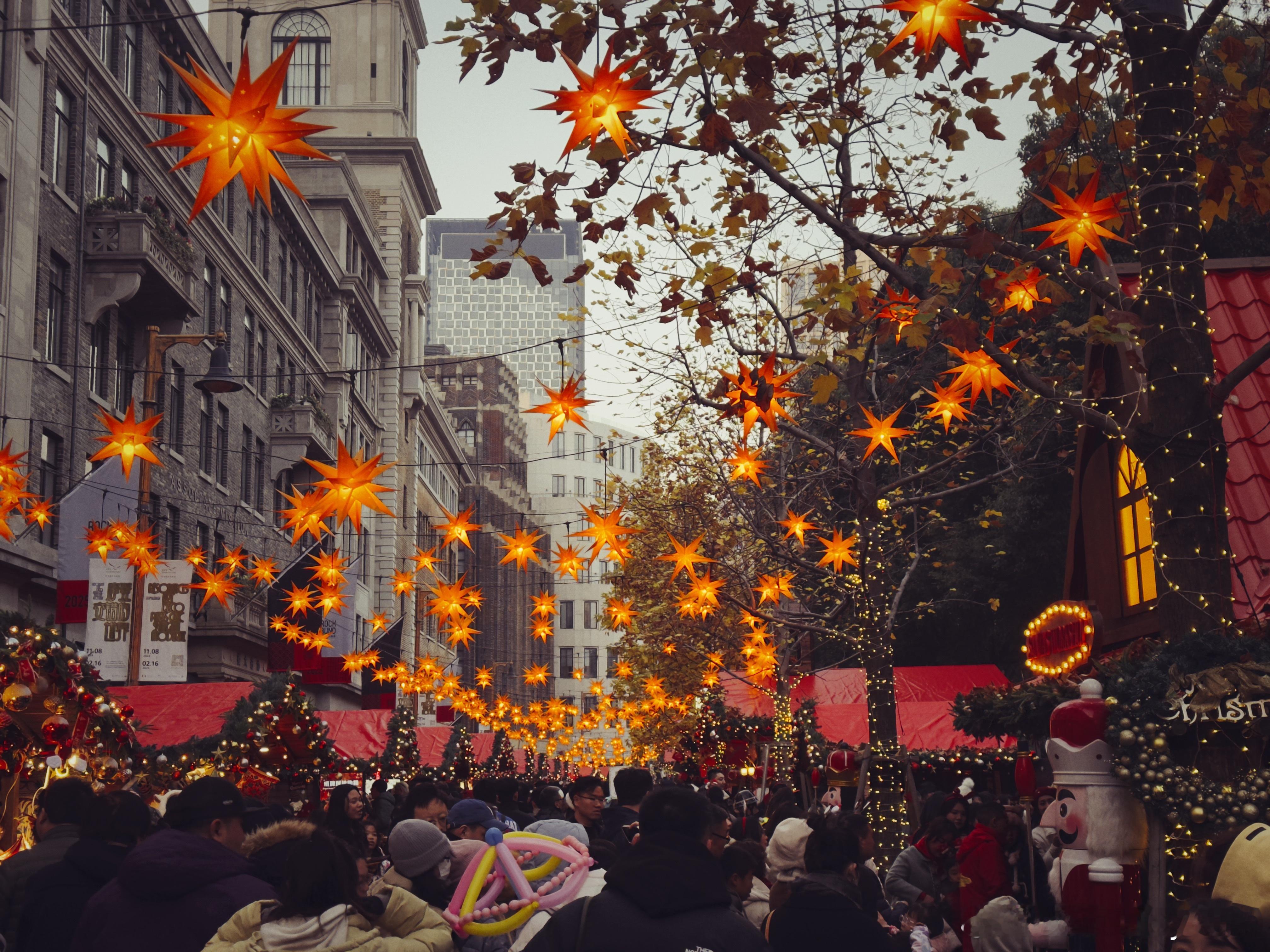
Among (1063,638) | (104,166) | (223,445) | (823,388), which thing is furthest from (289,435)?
(823,388)

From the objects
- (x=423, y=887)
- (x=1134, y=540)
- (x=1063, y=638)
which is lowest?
Answer: (x=423, y=887)

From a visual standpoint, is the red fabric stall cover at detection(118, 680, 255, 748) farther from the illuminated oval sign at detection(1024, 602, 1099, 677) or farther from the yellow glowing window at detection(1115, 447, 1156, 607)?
the yellow glowing window at detection(1115, 447, 1156, 607)

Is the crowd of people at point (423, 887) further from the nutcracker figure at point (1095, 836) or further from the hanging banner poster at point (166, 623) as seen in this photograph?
the hanging banner poster at point (166, 623)

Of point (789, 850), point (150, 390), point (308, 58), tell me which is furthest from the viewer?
point (308, 58)

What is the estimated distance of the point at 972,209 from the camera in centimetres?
1102

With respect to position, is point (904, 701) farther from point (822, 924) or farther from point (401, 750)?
point (822, 924)

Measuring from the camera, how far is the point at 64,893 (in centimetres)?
655

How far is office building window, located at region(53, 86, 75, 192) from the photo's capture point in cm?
2675

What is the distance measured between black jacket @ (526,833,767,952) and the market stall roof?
1334 cm

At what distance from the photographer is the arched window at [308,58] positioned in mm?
65312

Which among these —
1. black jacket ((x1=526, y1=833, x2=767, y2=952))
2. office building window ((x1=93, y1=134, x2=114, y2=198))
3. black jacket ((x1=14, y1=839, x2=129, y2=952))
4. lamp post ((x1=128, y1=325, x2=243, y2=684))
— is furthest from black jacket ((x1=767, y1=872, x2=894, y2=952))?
office building window ((x1=93, y1=134, x2=114, y2=198))

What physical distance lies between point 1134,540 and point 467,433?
99388 mm

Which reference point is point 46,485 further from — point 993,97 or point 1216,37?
point 1216,37

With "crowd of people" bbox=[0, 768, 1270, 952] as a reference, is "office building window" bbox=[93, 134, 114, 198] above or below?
above
